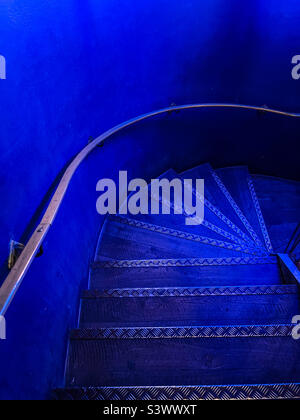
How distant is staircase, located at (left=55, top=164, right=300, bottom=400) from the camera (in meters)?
1.52

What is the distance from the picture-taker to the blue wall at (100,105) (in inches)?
48.6

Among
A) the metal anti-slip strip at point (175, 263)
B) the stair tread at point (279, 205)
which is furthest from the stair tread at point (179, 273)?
the stair tread at point (279, 205)

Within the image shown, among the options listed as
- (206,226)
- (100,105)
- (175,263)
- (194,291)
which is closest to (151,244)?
(175,263)

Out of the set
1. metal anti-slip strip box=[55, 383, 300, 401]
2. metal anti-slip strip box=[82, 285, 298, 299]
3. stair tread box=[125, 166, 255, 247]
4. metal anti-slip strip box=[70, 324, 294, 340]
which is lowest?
metal anti-slip strip box=[55, 383, 300, 401]

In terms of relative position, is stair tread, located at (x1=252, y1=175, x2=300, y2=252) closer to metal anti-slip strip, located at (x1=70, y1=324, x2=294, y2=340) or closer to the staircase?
the staircase

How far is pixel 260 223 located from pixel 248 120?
1143mm

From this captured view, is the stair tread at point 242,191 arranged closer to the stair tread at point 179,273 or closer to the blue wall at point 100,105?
the blue wall at point 100,105

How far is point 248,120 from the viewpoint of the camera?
373 cm

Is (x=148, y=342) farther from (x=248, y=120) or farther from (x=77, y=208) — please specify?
(x=248, y=120)

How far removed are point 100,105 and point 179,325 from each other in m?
1.45

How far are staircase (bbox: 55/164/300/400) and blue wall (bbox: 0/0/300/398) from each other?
178 mm

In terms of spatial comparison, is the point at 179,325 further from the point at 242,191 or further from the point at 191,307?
the point at 242,191

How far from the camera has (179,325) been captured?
1853 millimetres

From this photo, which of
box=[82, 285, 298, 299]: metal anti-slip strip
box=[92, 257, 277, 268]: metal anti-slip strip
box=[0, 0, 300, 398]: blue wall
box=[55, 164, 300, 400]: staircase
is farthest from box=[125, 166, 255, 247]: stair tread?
box=[82, 285, 298, 299]: metal anti-slip strip
